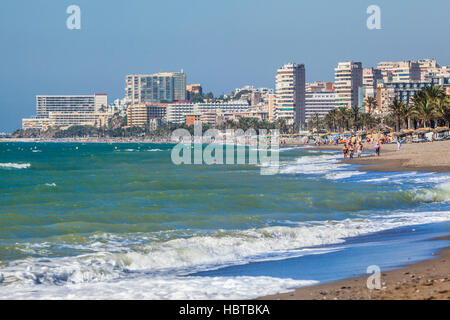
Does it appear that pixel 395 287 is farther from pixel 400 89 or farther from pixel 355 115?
pixel 400 89

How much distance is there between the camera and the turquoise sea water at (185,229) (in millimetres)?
10094

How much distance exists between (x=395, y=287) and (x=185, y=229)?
889cm

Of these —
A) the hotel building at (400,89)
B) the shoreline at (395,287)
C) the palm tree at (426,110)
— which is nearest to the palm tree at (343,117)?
the hotel building at (400,89)

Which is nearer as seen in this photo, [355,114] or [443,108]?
[443,108]

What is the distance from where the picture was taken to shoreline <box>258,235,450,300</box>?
7.78 meters

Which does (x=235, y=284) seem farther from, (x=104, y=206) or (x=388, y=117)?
(x=388, y=117)

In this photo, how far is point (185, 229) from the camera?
655 inches

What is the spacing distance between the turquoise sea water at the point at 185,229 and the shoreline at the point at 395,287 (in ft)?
1.86

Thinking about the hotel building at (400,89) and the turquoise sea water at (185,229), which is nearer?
the turquoise sea water at (185,229)

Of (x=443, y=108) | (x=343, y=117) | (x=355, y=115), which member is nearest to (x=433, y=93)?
(x=443, y=108)

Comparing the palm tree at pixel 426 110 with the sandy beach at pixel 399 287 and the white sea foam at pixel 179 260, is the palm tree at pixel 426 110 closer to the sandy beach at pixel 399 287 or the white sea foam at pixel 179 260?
the white sea foam at pixel 179 260

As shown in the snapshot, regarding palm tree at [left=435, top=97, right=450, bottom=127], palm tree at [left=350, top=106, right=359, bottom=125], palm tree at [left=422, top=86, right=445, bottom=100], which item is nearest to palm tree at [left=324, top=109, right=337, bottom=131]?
palm tree at [left=350, top=106, right=359, bottom=125]

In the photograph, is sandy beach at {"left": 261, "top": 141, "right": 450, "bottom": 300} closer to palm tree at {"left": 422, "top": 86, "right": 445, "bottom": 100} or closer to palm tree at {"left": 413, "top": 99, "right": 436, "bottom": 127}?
palm tree at {"left": 413, "top": 99, "right": 436, "bottom": 127}
